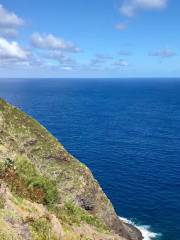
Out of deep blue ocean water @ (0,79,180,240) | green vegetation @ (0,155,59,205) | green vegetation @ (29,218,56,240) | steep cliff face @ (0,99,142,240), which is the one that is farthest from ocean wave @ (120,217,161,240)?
green vegetation @ (29,218,56,240)

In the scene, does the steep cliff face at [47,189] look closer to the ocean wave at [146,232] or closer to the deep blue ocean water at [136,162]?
the ocean wave at [146,232]

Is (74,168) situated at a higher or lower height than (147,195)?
higher

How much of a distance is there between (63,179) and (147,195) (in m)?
35.3

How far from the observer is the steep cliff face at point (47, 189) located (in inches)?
1583

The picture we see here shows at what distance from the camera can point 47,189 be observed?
2064 inches

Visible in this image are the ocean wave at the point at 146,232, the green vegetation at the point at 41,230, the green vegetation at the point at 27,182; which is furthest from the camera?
the ocean wave at the point at 146,232

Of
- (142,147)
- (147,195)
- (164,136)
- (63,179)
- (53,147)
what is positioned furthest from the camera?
(164,136)

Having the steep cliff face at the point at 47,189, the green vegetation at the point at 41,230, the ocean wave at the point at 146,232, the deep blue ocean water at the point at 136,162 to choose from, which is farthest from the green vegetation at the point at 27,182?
the deep blue ocean water at the point at 136,162

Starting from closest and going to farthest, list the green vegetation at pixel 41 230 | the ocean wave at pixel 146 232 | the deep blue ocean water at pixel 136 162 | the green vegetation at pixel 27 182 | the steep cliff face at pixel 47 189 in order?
the green vegetation at pixel 41 230 → the steep cliff face at pixel 47 189 → the green vegetation at pixel 27 182 → the ocean wave at pixel 146 232 → the deep blue ocean water at pixel 136 162

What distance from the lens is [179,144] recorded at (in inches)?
5915

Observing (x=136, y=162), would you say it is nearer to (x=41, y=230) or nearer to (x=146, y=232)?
(x=146, y=232)

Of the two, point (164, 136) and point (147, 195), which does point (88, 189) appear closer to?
point (147, 195)

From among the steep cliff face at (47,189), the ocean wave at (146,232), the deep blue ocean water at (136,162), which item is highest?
the steep cliff face at (47,189)

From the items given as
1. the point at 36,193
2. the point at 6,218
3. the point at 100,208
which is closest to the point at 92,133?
the point at 100,208
